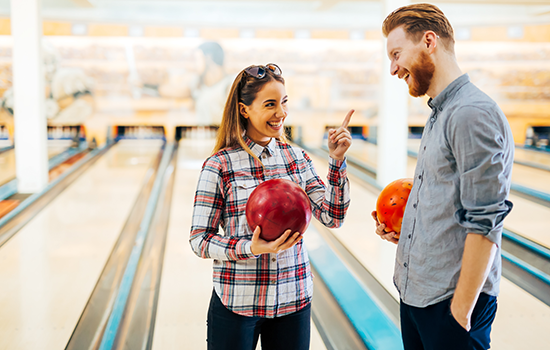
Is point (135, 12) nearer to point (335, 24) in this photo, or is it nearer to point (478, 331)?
point (335, 24)

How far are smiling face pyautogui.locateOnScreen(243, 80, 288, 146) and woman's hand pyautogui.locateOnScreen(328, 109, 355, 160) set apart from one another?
0.15 metres

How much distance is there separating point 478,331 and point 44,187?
193 inches

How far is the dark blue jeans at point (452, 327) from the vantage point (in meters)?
0.95

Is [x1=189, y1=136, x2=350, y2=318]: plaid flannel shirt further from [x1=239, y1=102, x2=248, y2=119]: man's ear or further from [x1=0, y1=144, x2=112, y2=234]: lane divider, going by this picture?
[x1=0, y1=144, x2=112, y2=234]: lane divider

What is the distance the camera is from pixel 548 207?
3.85 metres

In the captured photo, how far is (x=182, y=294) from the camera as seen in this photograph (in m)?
2.51

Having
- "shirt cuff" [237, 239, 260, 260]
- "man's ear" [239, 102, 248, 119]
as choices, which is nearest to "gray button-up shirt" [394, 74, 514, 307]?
"shirt cuff" [237, 239, 260, 260]

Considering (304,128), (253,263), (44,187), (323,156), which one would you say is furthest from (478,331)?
(304,128)

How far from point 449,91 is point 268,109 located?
1.52 feet

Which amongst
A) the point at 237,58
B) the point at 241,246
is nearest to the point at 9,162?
the point at 237,58

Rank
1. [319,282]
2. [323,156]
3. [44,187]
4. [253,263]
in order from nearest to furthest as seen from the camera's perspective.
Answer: [253,263]
[319,282]
[44,187]
[323,156]

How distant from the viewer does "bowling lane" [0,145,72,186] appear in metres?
5.03

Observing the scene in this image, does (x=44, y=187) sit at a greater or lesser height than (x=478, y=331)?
lesser

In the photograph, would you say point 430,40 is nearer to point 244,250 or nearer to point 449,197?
point 449,197
